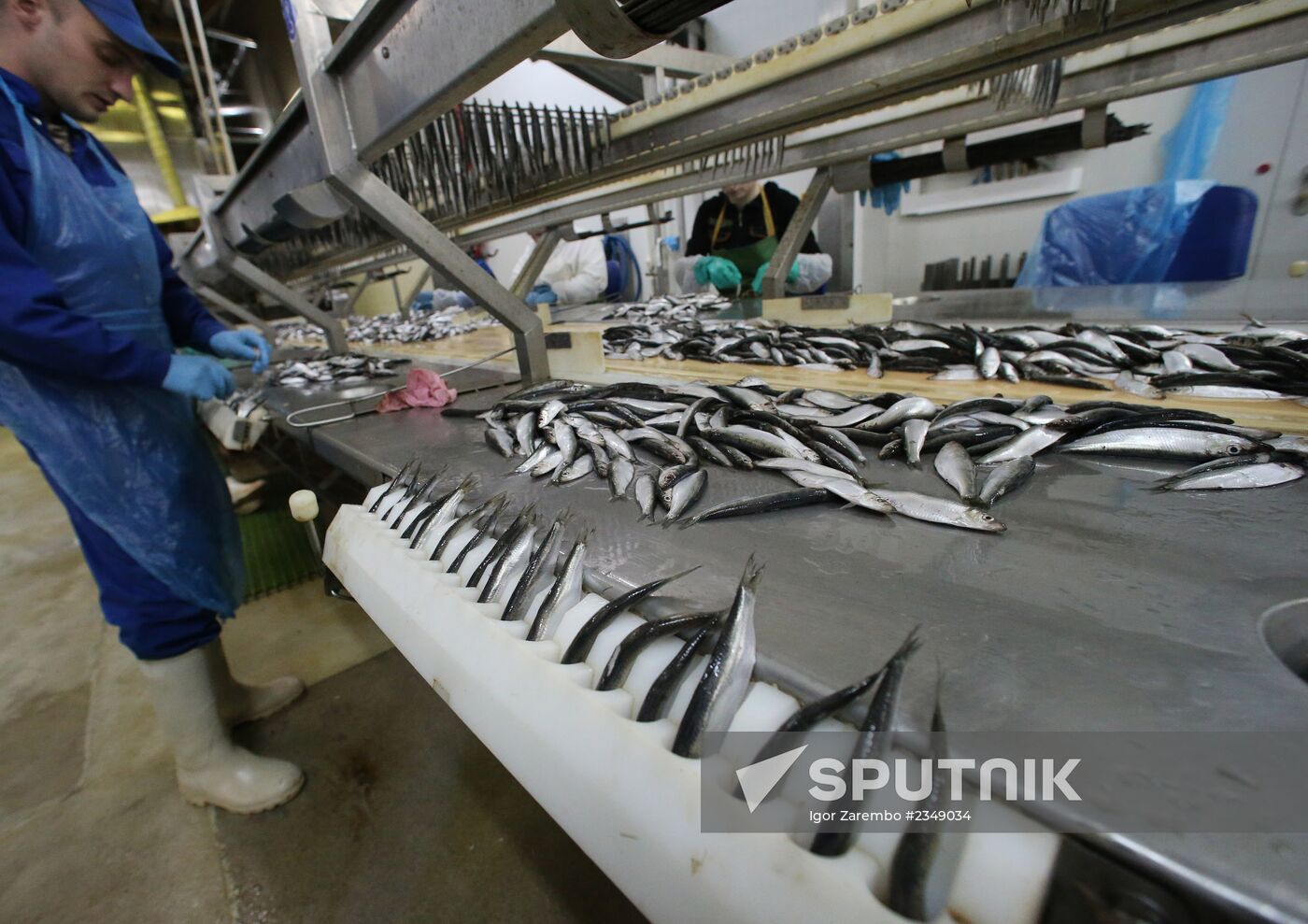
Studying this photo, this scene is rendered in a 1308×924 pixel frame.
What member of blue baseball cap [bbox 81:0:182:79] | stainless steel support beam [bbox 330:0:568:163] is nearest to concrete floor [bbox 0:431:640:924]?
stainless steel support beam [bbox 330:0:568:163]

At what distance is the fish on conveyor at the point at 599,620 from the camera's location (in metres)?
0.73

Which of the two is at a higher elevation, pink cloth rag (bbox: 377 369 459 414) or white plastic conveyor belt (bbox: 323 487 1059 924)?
pink cloth rag (bbox: 377 369 459 414)

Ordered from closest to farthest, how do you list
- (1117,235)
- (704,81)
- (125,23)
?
(125,23) → (704,81) → (1117,235)

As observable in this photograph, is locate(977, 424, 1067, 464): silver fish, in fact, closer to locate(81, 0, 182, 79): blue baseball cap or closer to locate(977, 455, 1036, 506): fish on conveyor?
locate(977, 455, 1036, 506): fish on conveyor

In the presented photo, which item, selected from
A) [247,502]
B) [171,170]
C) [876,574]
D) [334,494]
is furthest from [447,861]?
[171,170]

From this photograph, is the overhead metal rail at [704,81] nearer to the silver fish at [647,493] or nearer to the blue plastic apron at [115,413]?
the blue plastic apron at [115,413]

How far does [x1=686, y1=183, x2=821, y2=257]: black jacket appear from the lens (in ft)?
20.8

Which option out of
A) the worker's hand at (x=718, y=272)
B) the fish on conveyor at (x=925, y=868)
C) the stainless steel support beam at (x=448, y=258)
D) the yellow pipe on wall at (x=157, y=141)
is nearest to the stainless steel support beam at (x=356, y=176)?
the stainless steel support beam at (x=448, y=258)

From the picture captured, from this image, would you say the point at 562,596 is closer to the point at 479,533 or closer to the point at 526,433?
the point at 479,533

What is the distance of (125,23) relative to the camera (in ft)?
5.03

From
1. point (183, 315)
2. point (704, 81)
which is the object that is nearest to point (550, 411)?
point (704, 81)

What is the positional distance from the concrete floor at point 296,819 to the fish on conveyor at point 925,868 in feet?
4.69

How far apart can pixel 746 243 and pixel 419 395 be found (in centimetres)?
547

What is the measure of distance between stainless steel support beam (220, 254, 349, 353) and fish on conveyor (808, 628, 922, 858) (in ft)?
16.0
